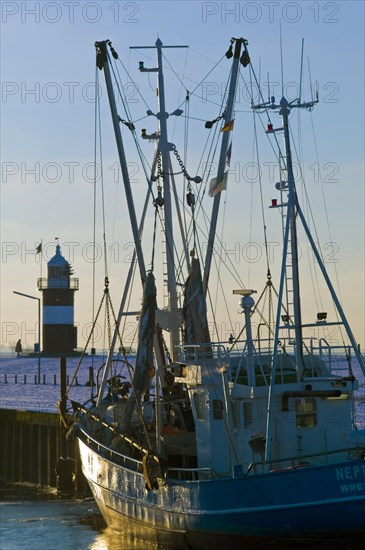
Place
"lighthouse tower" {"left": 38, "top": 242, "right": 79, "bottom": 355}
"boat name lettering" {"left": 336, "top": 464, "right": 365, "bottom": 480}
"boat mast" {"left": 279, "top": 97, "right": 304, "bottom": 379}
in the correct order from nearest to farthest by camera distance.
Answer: "boat name lettering" {"left": 336, "top": 464, "right": 365, "bottom": 480} < "boat mast" {"left": 279, "top": 97, "right": 304, "bottom": 379} < "lighthouse tower" {"left": 38, "top": 242, "right": 79, "bottom": 355}

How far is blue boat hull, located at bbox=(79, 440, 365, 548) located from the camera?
25.1 metres

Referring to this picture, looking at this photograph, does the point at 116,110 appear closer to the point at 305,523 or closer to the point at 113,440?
the point at 113,440

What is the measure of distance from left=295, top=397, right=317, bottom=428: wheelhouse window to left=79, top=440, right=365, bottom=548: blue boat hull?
10.0 ft

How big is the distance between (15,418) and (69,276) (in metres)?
21.3

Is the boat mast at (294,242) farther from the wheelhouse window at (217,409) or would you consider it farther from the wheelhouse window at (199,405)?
the wheelhouse window at (199,405)

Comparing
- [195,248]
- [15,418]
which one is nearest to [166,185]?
[195,248]

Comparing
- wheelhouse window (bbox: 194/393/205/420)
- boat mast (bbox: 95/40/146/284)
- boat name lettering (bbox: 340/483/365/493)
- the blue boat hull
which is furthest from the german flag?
boat name lettering (bbox: 340/483/365/493)

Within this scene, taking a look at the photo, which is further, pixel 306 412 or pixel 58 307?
pixel 58 307

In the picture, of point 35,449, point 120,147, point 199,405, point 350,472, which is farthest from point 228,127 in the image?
point 35,449

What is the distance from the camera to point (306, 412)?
28.7m

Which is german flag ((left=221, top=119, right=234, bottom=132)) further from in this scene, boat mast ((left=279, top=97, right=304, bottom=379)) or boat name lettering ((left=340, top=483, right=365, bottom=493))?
boat name lettering ((left=340, top=483, right=365, bottom=493))

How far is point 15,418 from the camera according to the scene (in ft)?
164

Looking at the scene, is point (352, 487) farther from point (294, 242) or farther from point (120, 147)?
point (120, 147)

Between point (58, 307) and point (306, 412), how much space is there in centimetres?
4218
